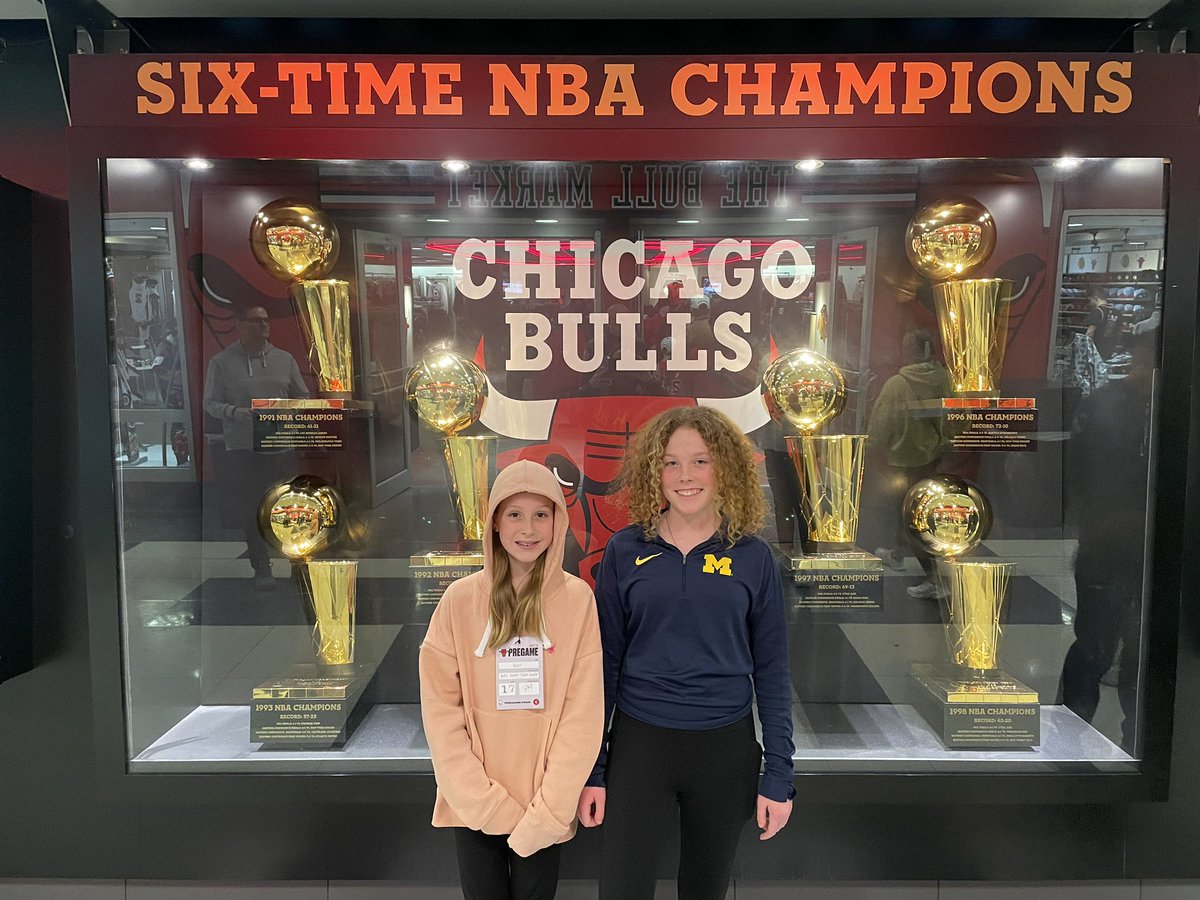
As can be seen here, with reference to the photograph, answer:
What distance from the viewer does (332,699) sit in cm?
216

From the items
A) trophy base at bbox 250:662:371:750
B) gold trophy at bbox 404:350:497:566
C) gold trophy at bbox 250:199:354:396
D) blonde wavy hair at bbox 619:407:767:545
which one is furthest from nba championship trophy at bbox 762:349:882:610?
trophy base at bbox 250:662:371:750

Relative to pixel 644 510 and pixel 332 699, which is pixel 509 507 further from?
pixel 332 699

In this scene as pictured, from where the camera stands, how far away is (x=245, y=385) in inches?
88.4

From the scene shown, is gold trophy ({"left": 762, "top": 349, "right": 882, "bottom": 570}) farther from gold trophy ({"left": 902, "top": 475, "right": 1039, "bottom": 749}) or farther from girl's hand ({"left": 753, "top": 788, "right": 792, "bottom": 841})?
girl's hand ({"left": 753, "top": 788, "right": 792, "bottom": 841})

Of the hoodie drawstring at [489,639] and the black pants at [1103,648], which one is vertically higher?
the hoodie drawstring at [489,639]

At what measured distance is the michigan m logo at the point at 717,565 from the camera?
4.99 ft

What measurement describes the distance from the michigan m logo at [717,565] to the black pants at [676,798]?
320 mm

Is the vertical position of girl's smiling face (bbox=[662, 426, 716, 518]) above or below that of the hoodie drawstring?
above

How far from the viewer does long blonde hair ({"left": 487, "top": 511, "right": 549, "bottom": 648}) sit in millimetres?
1500

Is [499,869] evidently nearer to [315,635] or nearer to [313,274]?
[315,635]

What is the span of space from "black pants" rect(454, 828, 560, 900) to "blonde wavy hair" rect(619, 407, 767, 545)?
0.76 metres

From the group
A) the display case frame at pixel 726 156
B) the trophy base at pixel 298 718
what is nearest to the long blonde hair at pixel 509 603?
the display case frame at pixel 726 156

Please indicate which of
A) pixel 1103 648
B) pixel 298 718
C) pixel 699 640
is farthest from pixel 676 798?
pixel 1103 648

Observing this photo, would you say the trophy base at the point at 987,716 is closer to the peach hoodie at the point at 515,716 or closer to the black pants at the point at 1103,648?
the black pants at the point at 1103,648
